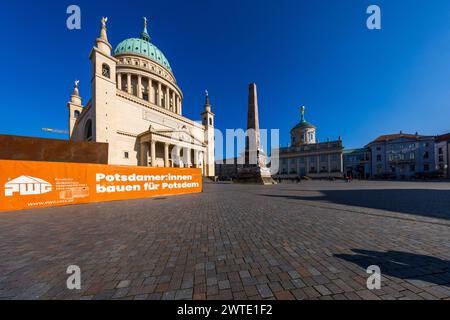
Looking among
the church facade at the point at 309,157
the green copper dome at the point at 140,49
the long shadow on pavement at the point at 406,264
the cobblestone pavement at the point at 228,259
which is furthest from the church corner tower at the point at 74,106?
the church facade at the point at 309,157

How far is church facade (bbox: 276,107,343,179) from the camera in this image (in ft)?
200

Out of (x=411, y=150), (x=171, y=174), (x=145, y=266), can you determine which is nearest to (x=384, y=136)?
(x=411, y=150)

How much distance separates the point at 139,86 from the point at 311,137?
65.3 metres

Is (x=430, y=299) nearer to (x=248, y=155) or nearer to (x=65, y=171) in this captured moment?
(x=65, y=171)

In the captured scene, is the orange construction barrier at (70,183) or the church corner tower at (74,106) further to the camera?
the church corner tower at (74,106)

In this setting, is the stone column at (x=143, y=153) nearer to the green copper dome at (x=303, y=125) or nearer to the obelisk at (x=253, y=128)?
the obelisk at (x=253, y=128)

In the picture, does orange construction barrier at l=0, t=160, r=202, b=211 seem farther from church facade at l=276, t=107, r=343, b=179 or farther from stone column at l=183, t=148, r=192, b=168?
church facade at l=276, t=107, r=343, b=179

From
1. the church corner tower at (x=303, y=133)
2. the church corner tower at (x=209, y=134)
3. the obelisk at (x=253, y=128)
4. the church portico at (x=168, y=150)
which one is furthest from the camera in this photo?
the church corner tower at (x=303, y=133)

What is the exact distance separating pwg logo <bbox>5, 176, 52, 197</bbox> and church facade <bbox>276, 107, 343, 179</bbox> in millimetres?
61030

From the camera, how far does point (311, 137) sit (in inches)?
2876

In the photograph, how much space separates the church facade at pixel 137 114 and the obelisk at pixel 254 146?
19.6 m

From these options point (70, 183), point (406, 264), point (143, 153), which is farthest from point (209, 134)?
point (406, 264)

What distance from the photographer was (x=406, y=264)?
260 cm

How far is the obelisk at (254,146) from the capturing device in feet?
75.9
